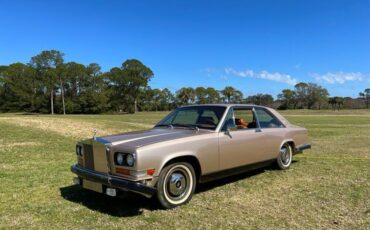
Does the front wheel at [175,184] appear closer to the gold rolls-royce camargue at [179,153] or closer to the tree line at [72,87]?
the gold rolls-royce camargue at [179,153]

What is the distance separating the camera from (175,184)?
5.40 metres

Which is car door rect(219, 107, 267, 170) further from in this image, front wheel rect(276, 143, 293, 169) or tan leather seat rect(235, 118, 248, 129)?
front wheel rect(276, 143, 293, 169)

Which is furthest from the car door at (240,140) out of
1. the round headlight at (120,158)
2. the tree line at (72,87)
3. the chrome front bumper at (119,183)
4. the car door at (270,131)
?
the tree line at (72,87)

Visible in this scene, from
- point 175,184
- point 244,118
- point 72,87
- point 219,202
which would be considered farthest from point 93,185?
point 72,87

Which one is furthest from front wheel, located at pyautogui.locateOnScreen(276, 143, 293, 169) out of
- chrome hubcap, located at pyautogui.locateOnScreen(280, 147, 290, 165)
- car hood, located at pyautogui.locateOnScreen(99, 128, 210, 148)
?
car hood, located at pyautogui.locateOnScreen(99, 128, 210, 148)

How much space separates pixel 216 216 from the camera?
5.01 meters

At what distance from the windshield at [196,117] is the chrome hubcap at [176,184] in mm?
1158

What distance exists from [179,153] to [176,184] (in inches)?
18.9

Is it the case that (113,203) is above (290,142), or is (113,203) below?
below

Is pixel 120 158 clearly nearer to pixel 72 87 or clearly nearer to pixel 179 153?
pixel 179 153

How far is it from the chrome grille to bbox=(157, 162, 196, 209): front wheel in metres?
1.15

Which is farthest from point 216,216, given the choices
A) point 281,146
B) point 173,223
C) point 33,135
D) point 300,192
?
point 33,135

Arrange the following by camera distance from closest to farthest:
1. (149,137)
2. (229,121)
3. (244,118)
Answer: (149,137)
(229,121)
(244,118)

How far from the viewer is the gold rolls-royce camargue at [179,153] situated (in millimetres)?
5008
